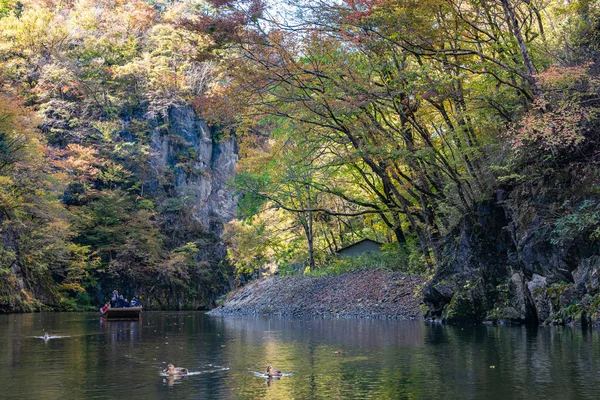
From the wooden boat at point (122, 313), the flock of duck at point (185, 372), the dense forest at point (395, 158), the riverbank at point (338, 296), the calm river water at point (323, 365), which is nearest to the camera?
the calm river water at point (323, 365)

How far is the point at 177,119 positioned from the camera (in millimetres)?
58219

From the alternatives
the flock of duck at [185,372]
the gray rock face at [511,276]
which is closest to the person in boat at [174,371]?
the flock of duck at [185,372]

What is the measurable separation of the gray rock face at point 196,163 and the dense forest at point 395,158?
8085 millimetres

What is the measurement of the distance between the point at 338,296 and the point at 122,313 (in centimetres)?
916

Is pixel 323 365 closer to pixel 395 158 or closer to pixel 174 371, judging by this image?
pixel 174 371

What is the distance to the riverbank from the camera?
961 inches

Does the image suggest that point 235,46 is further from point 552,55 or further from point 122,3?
point 122,3

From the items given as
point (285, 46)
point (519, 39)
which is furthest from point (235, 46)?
point (519, 39)

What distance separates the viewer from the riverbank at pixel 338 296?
80.1 feet

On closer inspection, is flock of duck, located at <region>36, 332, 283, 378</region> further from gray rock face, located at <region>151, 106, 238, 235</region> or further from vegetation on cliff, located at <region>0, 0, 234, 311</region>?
gray rock face, located at <region>151, 106, 238, 235</region>

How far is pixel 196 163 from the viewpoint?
2309 inches

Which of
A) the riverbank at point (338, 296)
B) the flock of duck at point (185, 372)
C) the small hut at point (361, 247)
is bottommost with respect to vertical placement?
the flock of duck at point (185, 372)

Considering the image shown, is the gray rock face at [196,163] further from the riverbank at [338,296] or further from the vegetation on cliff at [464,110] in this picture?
the vegetation on cliff at [464,110]

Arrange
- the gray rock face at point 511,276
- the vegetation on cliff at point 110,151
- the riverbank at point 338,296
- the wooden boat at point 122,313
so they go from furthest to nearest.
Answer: the vegetation on cliff at point 110,151, the wooden boat at point 122,313, the riverbank at point 338,296, the gray rock face at point 511,276
